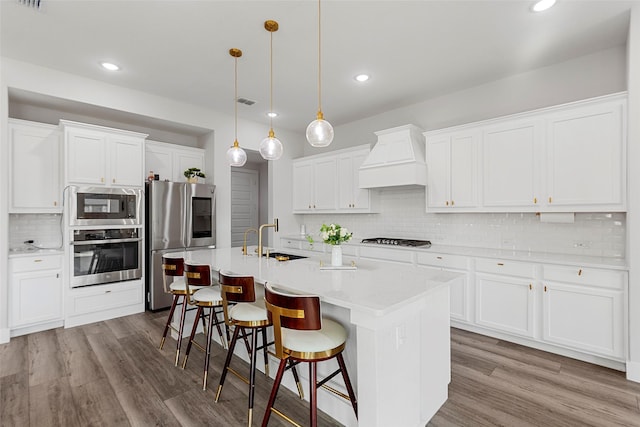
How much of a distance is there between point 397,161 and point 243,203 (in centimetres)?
426

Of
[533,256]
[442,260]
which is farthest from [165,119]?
[533,256]

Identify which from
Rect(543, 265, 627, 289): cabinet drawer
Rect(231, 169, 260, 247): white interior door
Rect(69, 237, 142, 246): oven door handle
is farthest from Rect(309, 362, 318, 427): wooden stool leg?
Rect(231, 169, 260, 247): white interior door

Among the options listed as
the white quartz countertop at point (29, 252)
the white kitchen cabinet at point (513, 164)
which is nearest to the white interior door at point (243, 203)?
the white quartz countertop at point (29, 252)

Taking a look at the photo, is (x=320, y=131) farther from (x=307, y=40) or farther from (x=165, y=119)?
(x=165, y=119)

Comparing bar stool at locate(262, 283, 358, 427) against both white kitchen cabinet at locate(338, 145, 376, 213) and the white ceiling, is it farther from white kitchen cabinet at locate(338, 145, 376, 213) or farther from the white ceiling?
white kitchen cabinet at locate(338, 145, 376, 213)

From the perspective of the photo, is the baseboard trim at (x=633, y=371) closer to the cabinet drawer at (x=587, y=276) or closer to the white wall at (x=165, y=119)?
the cabinet drawer at (x=587, y=276)

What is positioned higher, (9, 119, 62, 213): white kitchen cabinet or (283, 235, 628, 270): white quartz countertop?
(9, 119, 62, 213): white kitchen cabinet

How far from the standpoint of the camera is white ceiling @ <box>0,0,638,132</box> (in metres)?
2.50

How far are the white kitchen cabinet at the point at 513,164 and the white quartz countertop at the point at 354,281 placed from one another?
67.5 inches

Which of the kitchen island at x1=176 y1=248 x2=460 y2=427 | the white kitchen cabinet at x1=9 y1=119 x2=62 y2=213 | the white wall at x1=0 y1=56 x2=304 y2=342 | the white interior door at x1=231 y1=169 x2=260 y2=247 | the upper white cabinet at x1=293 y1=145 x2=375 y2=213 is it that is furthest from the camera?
the white interior door at x1=231 y1=169 x2=260 y2=247

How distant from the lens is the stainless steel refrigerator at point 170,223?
4262 mm

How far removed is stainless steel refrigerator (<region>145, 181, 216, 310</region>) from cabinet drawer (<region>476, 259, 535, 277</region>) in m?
3.78

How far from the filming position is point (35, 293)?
3508 millimetres

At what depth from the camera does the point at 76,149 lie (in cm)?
373
